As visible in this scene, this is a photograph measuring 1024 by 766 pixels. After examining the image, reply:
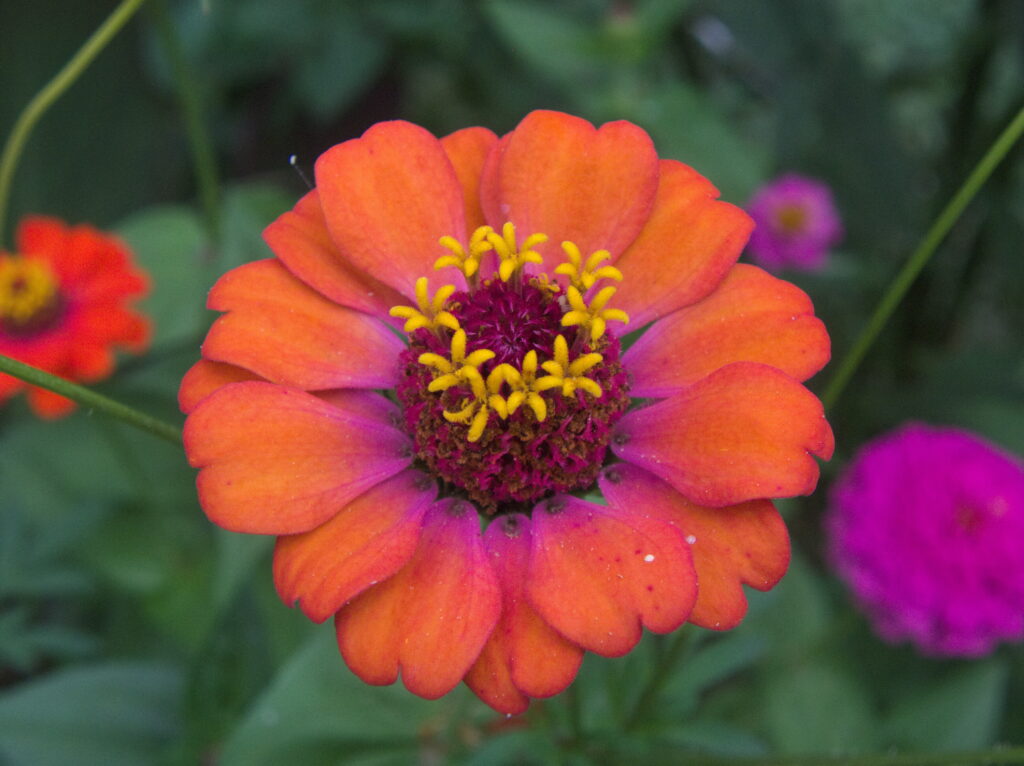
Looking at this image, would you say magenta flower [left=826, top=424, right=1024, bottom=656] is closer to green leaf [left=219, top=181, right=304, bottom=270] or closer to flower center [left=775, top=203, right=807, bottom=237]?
flower center [left=775, top=203, right=807, bottom=237]

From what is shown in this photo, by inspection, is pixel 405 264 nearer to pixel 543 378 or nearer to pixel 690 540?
pixel 543 378

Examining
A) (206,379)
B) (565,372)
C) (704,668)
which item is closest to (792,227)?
(704,668)

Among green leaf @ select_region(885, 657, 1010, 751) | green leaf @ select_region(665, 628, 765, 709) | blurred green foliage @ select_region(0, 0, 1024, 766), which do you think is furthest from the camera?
green leaf @ select_region(885, 657, 1010, 751)

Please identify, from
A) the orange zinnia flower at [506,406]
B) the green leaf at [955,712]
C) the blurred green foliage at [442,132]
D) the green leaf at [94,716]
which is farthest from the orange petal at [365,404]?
the green leaf at [955,712]

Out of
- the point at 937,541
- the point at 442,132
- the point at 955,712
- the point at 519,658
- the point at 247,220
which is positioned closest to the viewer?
the point at 519,658

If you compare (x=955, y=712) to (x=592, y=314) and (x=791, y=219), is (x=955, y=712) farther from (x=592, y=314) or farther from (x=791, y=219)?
(x=592, y=314)

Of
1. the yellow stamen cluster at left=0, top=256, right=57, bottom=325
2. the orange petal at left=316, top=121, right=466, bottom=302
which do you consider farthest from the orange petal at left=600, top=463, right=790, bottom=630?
the yellow stamen cluster at left=0, top=256, right=57, bottom=325
